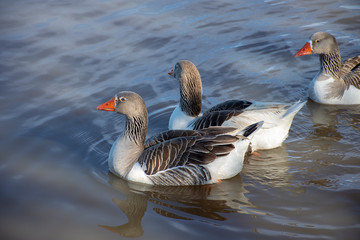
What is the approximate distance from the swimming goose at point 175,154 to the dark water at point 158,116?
0.21 metres

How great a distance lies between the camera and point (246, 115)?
7227 mm

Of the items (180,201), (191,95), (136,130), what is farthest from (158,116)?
(180,201)

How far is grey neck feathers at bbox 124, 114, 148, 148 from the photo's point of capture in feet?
22.0

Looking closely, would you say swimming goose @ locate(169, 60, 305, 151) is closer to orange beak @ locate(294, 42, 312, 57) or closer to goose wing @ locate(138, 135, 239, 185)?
goose wing @ locate(138, 135, 239, 185)

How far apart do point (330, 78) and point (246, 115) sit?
268 centimetres

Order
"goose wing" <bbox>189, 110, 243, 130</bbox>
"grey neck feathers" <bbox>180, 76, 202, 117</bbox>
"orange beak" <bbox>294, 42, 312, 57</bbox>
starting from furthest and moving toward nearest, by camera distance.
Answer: "orange beak" <bbox>294, 42, 312, 57</bbox>
"grey neck feathers" <bbox>180, 76, 202, 117</bbox>
"goose wing" <bbox>189, 110, 243, 130</bbox>

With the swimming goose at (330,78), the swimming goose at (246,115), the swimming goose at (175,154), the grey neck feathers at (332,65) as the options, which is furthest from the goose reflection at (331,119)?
the swimming goose at (175,154)

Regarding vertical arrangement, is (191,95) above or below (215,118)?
above

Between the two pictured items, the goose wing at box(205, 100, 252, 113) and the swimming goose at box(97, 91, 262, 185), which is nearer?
the swimming goose at box(97, 91, 262, 185)

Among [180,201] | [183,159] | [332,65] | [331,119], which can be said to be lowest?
[180,201]

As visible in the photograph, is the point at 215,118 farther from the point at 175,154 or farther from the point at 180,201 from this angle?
the point at 180,201

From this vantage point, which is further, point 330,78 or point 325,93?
point 330,78

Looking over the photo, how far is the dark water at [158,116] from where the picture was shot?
19.1 feet

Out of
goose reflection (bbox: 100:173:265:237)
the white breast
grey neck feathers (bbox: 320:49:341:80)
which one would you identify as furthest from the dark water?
grey neck feathers (bbox: 320:49:341:80)
